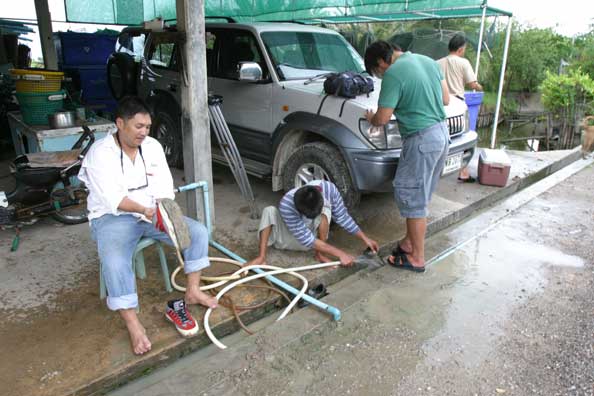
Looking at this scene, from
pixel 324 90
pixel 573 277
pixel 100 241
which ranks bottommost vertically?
pixel 573 277

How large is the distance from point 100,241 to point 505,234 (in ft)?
13.0

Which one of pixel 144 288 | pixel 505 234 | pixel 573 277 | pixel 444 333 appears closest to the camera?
pixel 444 333

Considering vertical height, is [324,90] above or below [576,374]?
above

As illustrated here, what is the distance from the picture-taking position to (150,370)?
8.14 feet

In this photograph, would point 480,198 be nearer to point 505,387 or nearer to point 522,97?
point 505,387

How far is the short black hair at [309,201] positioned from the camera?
3.16 m

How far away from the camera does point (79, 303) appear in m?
2.88

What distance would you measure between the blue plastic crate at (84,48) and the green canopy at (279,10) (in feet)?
1.73

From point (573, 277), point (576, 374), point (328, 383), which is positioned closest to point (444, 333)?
point (576, 374)

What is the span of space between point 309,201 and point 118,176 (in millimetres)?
1327

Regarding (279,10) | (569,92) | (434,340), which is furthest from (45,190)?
(569,92)

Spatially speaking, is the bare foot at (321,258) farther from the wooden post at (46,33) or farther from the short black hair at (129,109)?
the wooden post at (46,33)

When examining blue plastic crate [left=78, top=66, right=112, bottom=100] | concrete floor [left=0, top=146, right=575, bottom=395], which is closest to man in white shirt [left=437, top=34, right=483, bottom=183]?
concrete floor [left=0, top=146, right=575, bottom=395]

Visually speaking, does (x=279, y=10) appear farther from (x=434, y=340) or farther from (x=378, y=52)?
(x=434, y=340)
